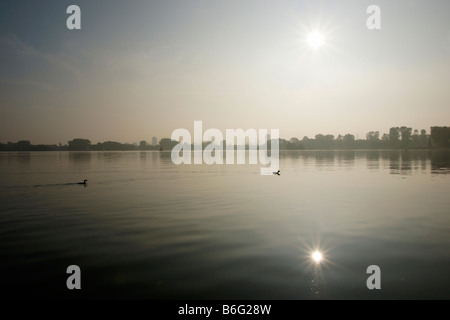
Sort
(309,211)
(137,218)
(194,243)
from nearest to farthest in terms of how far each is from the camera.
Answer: (194,243), (137,218), (309,211)

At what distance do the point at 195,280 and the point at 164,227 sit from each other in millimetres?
6948

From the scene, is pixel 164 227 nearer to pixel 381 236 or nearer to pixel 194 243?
pixel 194 243

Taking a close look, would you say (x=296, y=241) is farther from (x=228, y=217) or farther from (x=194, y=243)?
(x=228, y=217)

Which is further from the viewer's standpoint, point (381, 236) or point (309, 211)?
point (309, 211)

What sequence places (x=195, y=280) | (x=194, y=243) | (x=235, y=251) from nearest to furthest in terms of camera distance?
(x=195, y=280)
(x=235, y=251)
(x=194, y=243)

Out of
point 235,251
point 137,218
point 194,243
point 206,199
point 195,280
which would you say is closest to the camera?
point 195,280

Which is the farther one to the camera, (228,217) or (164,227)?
(228,217)

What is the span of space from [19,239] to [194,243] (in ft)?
27.2

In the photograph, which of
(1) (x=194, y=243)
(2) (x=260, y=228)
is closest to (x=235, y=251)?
(1) (x=194, y=243)

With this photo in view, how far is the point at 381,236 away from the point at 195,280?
31.7ft

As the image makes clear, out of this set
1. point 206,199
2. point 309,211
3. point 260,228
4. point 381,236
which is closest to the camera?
point 381,236

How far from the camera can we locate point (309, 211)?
20031mm

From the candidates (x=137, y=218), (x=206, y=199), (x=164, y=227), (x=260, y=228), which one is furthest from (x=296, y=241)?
(x=206, y=199)

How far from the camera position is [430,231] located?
14.7 m
